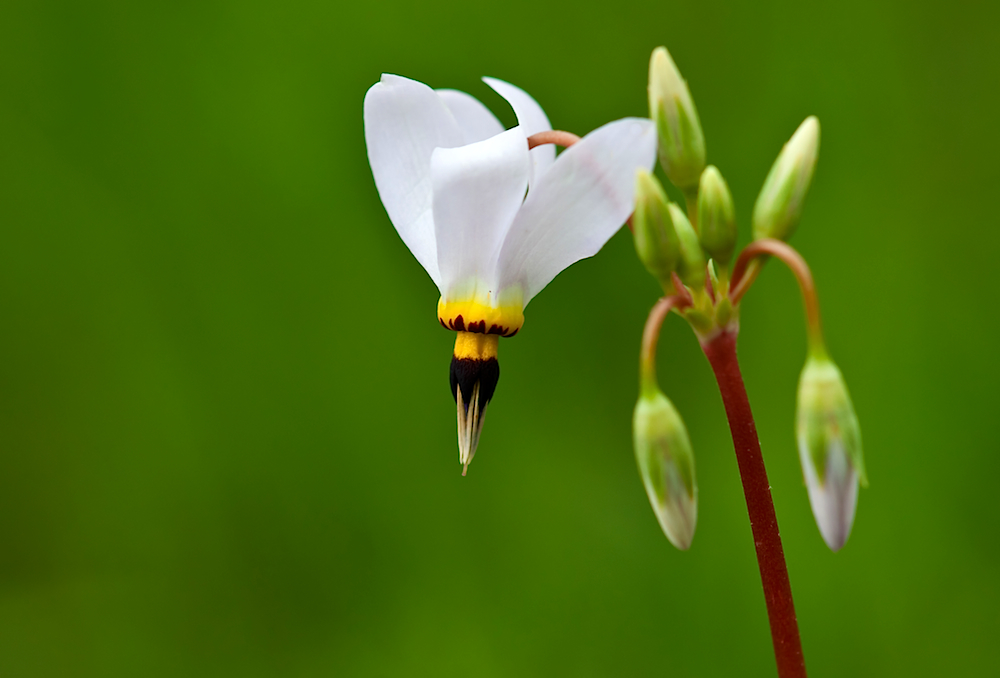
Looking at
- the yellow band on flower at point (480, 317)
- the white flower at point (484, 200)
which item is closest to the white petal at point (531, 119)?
the white flower at point (484, 200)

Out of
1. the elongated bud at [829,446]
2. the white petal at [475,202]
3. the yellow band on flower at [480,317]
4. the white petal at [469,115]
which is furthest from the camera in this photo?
the white petal at [469,115]

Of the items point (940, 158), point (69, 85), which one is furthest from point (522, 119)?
point (69, 85)

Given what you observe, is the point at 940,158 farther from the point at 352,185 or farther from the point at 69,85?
the point at 69,85

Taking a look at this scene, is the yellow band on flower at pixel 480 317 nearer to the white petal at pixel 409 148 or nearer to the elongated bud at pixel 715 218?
the white petal at pixel 409 148

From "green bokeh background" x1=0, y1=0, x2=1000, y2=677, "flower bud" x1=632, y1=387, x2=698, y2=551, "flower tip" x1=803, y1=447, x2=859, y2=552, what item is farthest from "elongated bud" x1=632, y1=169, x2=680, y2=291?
"green bokeh background" x1=0, y1=0, x2=1000, y2=677

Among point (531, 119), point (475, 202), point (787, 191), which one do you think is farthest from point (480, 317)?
point (787, 191)

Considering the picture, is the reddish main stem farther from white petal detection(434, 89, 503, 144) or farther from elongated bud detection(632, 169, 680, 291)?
white petal detection(434, 89, 503, 144)
